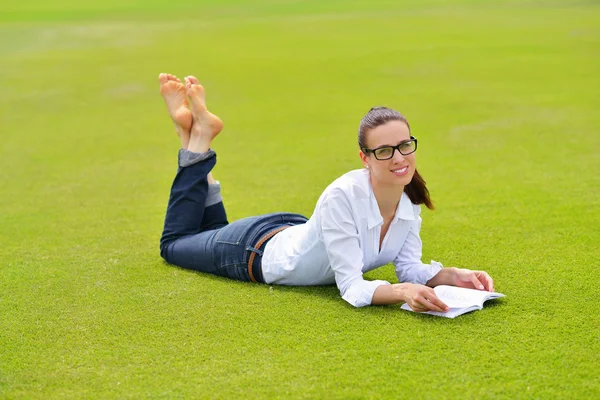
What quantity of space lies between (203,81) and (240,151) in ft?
13.1

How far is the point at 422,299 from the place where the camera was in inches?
143

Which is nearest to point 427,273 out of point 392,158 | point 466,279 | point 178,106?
point 466,279

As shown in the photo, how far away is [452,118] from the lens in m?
8.90

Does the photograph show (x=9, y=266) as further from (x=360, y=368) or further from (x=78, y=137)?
(x=78, y=137)

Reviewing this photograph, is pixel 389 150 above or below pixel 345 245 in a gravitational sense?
above

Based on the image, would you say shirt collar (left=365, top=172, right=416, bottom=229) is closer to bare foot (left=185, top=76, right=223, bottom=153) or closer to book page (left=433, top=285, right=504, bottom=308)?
book page (left=433, top=285, right=504, bottom=308)

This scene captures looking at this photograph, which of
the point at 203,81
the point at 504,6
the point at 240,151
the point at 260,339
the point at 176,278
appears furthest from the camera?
the point at 504,6

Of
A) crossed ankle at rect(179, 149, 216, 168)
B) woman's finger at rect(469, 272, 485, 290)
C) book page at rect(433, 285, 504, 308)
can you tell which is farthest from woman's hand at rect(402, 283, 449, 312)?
crossed ankle at rect(179, 149, 216, 168)

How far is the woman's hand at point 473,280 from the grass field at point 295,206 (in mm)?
156

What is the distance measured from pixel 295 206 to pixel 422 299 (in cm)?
244

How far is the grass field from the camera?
3.29m

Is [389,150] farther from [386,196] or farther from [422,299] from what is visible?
[422,299]

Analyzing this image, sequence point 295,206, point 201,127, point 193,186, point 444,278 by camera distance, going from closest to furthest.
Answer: point 444,278 < point 193,186 < point 201,127 < point 295,206

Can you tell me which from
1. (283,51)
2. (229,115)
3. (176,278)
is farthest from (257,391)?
(283,51)
